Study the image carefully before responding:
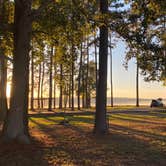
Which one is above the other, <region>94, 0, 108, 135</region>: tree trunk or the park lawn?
<region>94, 0, 108, 135</region>: tree trunk

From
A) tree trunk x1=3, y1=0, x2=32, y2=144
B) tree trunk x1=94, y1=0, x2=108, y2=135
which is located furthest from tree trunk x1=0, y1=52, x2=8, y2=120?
tree trunk x1=3, y1=0, x2=32, y2=144

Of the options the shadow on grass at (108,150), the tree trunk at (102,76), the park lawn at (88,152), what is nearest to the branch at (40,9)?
the tree trunk at (102,76)

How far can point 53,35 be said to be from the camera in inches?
596

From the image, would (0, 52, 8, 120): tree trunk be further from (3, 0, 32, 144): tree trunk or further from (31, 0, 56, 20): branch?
(31, 0, 56, 20): branch

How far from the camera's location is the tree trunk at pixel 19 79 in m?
12.3

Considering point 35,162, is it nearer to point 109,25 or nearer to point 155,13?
point 109,25

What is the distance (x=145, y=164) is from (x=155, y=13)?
5.59 metres

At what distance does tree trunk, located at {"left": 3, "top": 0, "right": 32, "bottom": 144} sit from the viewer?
12.3 meters

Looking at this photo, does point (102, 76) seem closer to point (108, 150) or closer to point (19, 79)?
point (19, 79)

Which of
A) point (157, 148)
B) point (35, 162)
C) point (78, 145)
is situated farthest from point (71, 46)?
point (35, 162)

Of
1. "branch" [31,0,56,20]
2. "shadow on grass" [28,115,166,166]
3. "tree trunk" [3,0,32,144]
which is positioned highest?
"branch" [31,0,56,20]

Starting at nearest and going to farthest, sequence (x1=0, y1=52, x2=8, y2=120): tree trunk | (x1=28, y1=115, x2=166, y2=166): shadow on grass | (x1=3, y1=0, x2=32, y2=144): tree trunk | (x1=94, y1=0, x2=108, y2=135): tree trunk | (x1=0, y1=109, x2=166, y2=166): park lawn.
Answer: (x1=0, y1=109, x2=166, y2=166): park lawn < (x1=28, y1=115, x2=166, y2=166): shadow on grass < (x1=3, y1=0, x2=32, y2=144): tree trunk < (x1=94, y1=0, x2=108, y2=135): tree trunk < (x1=0, y1=52, x2=8, y2=120): tree trunk

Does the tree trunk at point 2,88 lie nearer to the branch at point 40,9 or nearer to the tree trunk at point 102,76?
the tree trunk at point 102,76

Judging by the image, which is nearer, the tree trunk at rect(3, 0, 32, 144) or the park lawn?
the park lawn
